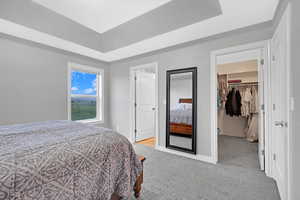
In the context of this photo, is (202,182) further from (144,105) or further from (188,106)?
(144,105)

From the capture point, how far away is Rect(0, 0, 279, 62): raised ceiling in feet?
6.18

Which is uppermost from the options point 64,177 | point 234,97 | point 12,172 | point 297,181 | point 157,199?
point 234,97

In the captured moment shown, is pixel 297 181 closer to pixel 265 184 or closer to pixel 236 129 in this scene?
pixel 265 184

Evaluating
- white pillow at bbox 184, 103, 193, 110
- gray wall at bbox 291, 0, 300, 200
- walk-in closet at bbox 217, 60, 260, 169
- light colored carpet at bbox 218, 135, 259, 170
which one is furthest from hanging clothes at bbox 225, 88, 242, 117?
gray wall at bbox 291, 0, 300, 200

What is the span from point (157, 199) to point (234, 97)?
401 cm

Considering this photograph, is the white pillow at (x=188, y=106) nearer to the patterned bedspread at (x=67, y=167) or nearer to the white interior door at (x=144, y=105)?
the white interior door at (x=144, y=105)

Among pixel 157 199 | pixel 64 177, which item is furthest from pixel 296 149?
pixel 64 177

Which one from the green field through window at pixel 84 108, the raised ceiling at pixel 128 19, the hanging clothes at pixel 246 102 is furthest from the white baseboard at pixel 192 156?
the hanging clothes at pixel 246 102

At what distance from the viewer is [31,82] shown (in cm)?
272

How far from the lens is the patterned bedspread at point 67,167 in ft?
2.57

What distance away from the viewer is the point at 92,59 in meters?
3.76

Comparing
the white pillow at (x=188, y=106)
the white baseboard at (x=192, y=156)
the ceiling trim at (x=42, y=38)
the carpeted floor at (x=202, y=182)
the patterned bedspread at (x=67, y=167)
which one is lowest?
the carpeted floor at (x=202, y=182)

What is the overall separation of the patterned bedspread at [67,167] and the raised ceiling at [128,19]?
1.81 metres

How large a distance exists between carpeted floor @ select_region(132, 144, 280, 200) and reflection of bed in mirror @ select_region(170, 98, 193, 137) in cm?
61
